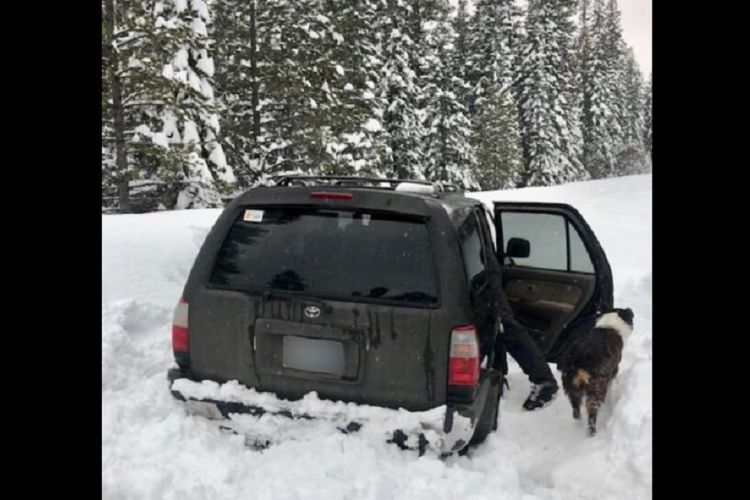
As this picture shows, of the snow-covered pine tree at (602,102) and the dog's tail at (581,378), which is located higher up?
the snow-covered pine tree at (602,102)

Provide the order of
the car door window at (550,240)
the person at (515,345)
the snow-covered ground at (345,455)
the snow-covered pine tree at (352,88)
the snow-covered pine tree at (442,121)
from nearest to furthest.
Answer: the snow-covered ground at (345,455) → the person at (515,345) → the car door window at (550,240) → the snow-covered pine tree at (352,88) → the snow-covered pine tree at (442,121)

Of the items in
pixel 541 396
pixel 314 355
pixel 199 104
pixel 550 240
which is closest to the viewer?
pixel 314 355

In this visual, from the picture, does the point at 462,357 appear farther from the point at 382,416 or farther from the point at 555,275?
the point at 555,275

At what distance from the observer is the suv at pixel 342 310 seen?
3488 mm

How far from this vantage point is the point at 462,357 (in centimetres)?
348

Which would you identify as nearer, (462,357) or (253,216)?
(462,357)

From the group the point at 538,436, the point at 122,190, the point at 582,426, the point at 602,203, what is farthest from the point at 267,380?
the point at 602,203

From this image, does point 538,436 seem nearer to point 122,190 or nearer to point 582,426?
point 582,426

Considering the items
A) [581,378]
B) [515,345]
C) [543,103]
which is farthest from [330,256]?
[543,103]

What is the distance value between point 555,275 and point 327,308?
3097 mm

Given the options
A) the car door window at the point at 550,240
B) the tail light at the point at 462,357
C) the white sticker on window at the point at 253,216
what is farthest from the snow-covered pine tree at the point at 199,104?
the tail light at the point at 462,357

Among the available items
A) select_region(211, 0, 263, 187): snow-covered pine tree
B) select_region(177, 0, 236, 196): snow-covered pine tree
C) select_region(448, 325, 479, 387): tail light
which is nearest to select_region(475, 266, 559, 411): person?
select_region(448, 325, 479, 387): tail light

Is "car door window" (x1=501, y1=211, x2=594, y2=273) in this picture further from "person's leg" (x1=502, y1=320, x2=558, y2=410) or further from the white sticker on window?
the white sticker on window

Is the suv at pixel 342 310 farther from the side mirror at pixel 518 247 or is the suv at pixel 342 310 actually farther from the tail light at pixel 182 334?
the side mirror at pixel 518 247
